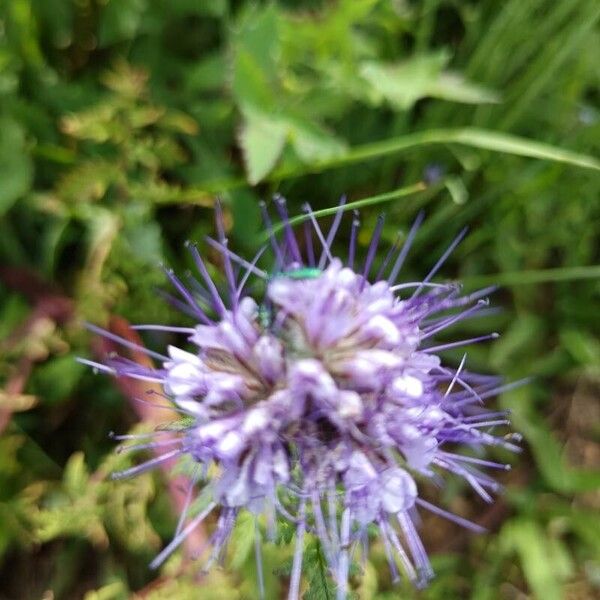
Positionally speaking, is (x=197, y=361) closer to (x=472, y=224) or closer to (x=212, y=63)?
(x=212, y=63)

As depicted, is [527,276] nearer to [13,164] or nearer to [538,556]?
[538,556]

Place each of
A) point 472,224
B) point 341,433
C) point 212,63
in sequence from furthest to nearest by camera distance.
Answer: point 472,224
point 212,63
point 341,433

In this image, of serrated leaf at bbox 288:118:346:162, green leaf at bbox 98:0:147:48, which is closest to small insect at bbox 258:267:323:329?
serrated leaf at bbox 288:118:346:162

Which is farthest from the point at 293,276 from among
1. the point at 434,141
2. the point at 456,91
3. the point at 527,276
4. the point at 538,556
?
the point at 538,556

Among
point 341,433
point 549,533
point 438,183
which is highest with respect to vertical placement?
point 341,433

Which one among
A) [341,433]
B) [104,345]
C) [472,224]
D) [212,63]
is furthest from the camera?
[472,224]

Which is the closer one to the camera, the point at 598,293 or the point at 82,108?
the point at 82,108

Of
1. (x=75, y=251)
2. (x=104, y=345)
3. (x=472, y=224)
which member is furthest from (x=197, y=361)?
(x=472, y=224)

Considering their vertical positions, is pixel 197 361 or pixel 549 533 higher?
pixel 197 361
